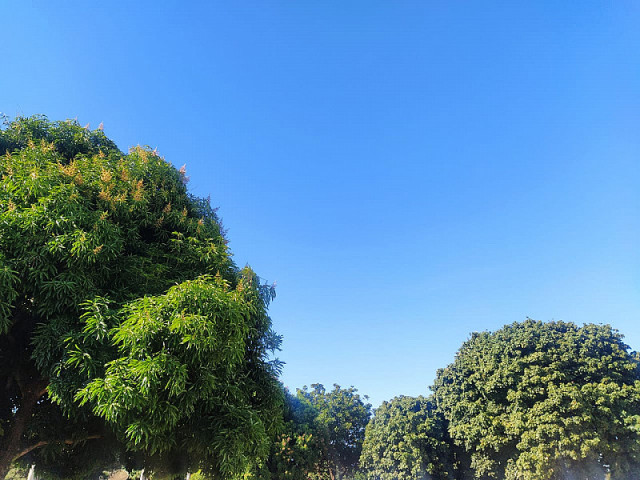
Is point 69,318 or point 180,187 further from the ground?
point 180,187

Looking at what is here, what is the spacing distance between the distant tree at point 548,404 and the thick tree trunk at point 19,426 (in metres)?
18.2

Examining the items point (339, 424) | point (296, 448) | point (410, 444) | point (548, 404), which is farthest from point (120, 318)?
point (339, 424)

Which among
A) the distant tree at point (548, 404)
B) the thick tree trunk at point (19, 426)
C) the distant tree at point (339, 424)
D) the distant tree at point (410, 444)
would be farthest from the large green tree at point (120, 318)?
the distant tree at point (339, 424)

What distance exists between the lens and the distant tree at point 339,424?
27.1m

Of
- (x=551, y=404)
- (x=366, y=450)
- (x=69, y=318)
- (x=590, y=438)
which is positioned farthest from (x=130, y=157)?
(x=366, y=450)

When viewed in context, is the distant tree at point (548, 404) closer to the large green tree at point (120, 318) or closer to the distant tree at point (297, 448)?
the distant tree at point (297, 448)

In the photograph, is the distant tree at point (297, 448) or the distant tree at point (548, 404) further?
the distant tree at point (297, 448)

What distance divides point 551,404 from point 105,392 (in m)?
17.9

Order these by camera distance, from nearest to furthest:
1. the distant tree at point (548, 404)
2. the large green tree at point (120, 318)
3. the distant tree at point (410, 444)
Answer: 1. the large green tree at point (120, 318)
2. the distant tree at point (548, 404)
3. the distant tree at point (410, 444)

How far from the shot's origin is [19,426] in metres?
6.81

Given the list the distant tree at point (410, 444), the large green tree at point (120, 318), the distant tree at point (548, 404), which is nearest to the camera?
the large green tree at point (120, 318)

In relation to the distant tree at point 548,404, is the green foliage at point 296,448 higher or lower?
lower

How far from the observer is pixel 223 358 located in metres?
5.77

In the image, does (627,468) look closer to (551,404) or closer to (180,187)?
(551,404)
